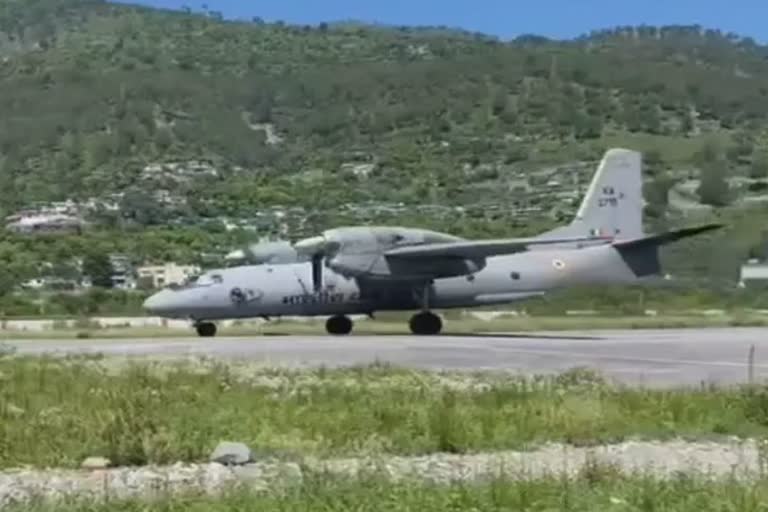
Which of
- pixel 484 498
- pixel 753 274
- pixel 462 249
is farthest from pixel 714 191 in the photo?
pixel 484 498

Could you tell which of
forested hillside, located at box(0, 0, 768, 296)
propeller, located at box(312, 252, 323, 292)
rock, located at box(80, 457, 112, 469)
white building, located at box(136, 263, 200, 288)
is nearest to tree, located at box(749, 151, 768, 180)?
forested hillside, located at box(0, 0, 768, 296)

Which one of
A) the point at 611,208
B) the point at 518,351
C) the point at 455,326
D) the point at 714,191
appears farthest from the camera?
the point at 714,191

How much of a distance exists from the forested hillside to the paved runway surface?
92.7 ft

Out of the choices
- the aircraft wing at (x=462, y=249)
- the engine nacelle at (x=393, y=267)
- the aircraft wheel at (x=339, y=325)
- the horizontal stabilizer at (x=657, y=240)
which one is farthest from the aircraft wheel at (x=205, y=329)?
the horizontal stabilizer at (x=657, y=240)

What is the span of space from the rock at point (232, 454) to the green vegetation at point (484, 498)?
8.86 feet

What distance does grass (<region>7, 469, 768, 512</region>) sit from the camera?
29.5 ft

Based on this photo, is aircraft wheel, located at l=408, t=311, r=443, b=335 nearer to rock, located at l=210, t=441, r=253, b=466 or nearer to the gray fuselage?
the gray fuselage

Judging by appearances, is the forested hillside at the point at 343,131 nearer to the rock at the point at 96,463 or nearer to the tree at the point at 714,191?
the tree at the point at 714,191

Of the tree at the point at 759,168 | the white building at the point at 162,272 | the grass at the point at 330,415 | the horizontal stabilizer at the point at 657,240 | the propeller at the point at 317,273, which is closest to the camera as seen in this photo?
the grass at the point at 330,415

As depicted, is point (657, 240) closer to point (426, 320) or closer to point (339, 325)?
point (426, 320)

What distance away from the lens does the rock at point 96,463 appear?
12.9m

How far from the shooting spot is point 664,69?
157875mm

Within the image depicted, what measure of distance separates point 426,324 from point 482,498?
3266cm

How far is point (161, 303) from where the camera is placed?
4088 cm
